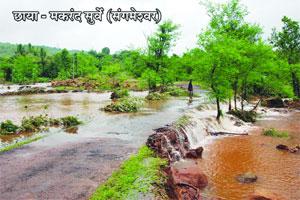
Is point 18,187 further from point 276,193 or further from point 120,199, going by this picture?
point 276,193

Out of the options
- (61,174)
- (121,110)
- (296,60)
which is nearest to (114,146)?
(61,174)

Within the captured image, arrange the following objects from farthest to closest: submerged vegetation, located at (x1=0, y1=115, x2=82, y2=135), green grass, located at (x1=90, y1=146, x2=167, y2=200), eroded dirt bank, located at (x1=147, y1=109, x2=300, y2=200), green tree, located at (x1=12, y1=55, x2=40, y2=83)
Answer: green tree, located at (x1=12, y1=55, x2=40, y2=83)
submerged vegetation, located at (x1=0, y1=115, x2=82, y2=135)
eroded dirt bank, located at (x1=147, y1=109, x2=300, y2=200)
green grass, located at (x1=90, y1=146, x2=167, y2=200)

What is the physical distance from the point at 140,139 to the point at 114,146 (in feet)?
7.99

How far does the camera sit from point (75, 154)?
16.6 m

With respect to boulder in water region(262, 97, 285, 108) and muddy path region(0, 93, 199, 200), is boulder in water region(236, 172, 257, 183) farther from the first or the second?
boulder in water region(262, 97, 285, 108)

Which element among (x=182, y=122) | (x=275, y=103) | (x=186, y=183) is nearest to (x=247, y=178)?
(x=186, y=183)

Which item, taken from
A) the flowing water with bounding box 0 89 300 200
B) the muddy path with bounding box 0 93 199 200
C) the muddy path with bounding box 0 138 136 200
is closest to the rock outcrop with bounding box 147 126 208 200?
the flowing water with bounding box 0 89 300 200

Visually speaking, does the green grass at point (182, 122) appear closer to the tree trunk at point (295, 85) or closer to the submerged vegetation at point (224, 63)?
the submerged vegetation at point (224, 63)

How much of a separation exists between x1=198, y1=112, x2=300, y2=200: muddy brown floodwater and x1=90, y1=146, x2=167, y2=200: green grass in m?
3.11

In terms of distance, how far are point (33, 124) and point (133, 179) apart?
1447 cm

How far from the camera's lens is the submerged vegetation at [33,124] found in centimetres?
2327

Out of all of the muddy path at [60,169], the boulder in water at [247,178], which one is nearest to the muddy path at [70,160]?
the muddy path at [60,169]

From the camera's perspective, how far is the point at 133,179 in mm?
12938

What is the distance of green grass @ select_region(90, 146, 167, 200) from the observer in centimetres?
1151
